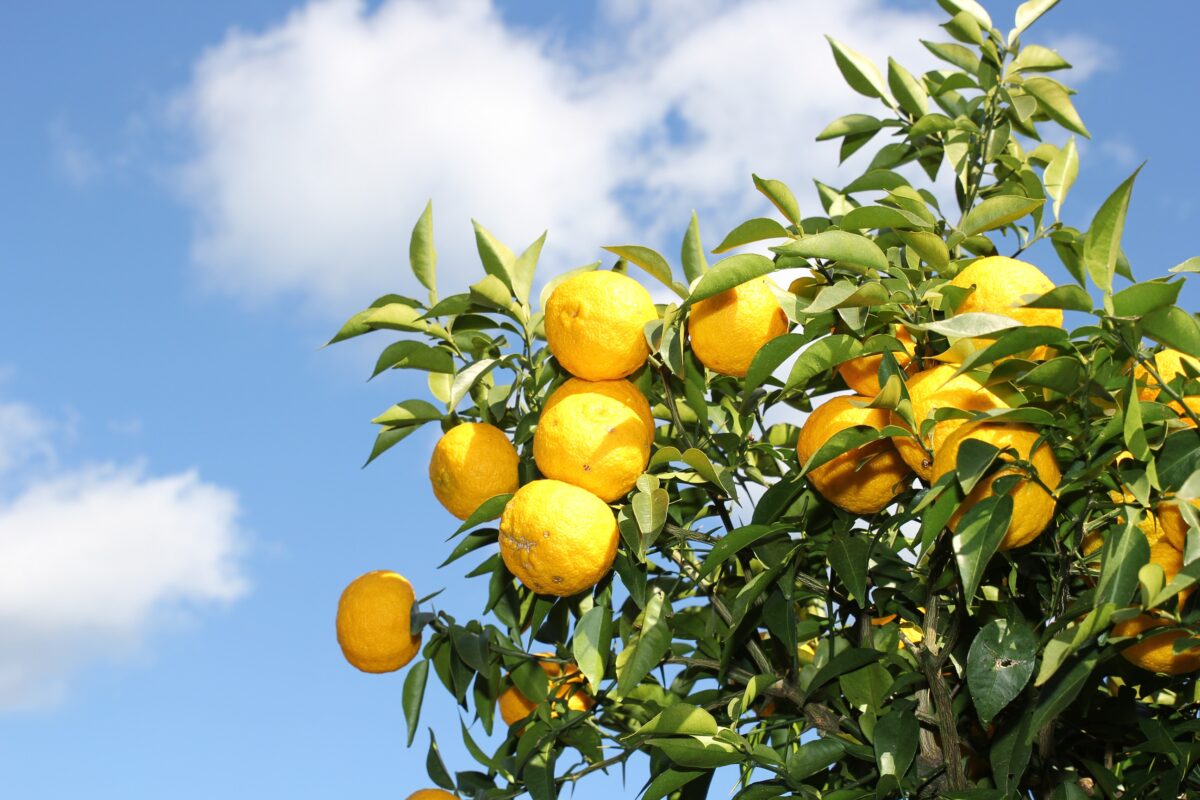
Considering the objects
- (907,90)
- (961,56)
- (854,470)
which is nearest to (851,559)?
(854,470)

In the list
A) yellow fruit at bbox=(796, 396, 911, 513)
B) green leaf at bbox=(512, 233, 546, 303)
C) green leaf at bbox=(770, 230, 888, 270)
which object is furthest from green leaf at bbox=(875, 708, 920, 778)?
green leaf at bbox=(512, 233, 546, 303)

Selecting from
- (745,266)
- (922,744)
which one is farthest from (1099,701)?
(745,266)

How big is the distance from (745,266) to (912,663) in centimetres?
66

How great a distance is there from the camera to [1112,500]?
1455 mm

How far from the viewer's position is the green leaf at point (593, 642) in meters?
1.59

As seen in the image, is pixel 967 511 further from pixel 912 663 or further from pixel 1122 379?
pixel 912 663

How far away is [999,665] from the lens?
136 cm

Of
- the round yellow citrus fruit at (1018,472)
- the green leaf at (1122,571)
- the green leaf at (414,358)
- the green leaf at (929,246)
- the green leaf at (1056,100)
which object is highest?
the green leaf at (1056,100)

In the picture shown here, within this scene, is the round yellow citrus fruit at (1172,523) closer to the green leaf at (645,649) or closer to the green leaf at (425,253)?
the green leaf at (645,649)

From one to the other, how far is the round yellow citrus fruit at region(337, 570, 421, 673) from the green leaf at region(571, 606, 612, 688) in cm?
44

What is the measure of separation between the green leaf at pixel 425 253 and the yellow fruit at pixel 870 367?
2.45ft

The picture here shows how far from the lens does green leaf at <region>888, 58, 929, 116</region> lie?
7.48ft

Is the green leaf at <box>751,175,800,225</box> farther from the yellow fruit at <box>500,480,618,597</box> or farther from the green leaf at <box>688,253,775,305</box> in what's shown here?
the yellow fruit at <box>500,480,618,597</box>

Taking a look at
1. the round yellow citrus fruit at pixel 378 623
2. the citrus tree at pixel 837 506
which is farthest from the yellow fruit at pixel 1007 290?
the round yellow citrus fruit at pixel 378 623
